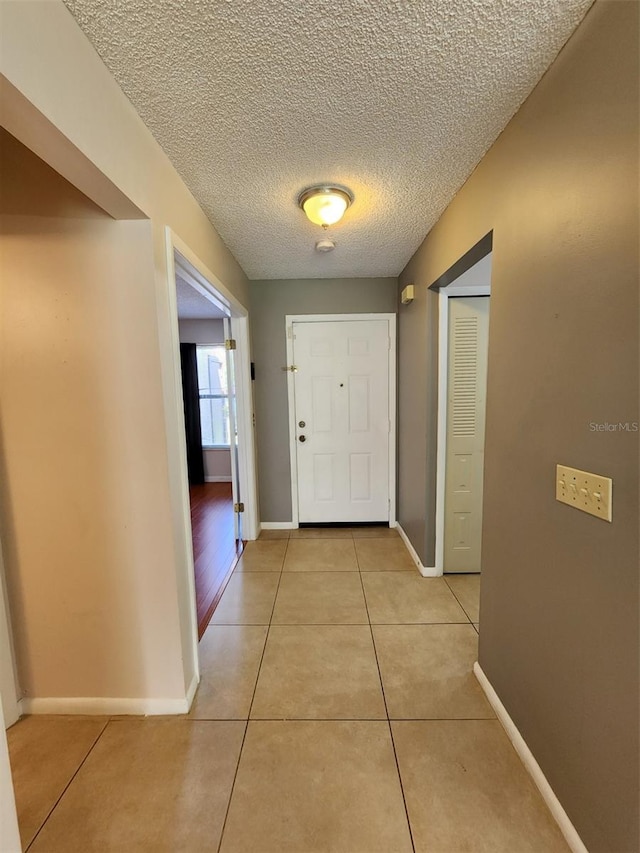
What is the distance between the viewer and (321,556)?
9.14 ft

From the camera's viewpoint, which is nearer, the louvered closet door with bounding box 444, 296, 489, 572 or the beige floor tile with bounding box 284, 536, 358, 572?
the louvered closet door with bounding box 444, 296, 489, 572

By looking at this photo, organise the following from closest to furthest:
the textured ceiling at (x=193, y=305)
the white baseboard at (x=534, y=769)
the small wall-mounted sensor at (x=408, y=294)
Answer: the white baseboard at (x=534, y=769)
the small wall-mounted sensor at (x=408, y=294)
the textured ceiling at (x=193, y=305)

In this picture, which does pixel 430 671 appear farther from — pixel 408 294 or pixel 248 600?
pixel 408 294

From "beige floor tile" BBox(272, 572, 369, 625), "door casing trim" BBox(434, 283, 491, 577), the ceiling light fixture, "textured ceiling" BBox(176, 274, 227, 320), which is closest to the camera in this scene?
the ceiling light fixture

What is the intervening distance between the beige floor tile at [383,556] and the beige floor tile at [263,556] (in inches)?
25.4

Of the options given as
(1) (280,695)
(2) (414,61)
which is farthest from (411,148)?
(1) (280,695)

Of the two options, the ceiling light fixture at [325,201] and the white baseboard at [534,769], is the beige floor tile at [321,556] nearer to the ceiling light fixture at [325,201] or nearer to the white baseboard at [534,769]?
the white baseboard at [534,769]

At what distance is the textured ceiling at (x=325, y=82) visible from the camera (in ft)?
2.89

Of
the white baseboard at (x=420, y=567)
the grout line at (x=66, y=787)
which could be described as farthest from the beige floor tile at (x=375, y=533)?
the grout line at (x=66, y=787)

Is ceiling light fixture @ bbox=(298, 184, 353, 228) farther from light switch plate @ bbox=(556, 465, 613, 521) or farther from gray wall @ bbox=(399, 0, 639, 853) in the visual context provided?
light switch plate @ bbox=(556, 465, 613, 521)

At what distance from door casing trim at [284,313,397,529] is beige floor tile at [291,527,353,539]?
0.11 meters

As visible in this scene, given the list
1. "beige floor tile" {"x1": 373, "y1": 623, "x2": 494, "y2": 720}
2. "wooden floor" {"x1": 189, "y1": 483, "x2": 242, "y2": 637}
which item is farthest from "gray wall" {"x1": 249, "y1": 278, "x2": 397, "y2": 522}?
"beige floor tile" {"x1": 373, "y1": 623, "x2": 494, "y2": 720}

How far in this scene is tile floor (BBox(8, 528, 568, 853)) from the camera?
1044mm

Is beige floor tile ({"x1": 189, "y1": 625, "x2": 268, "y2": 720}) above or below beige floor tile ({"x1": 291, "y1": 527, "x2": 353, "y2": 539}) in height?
below
